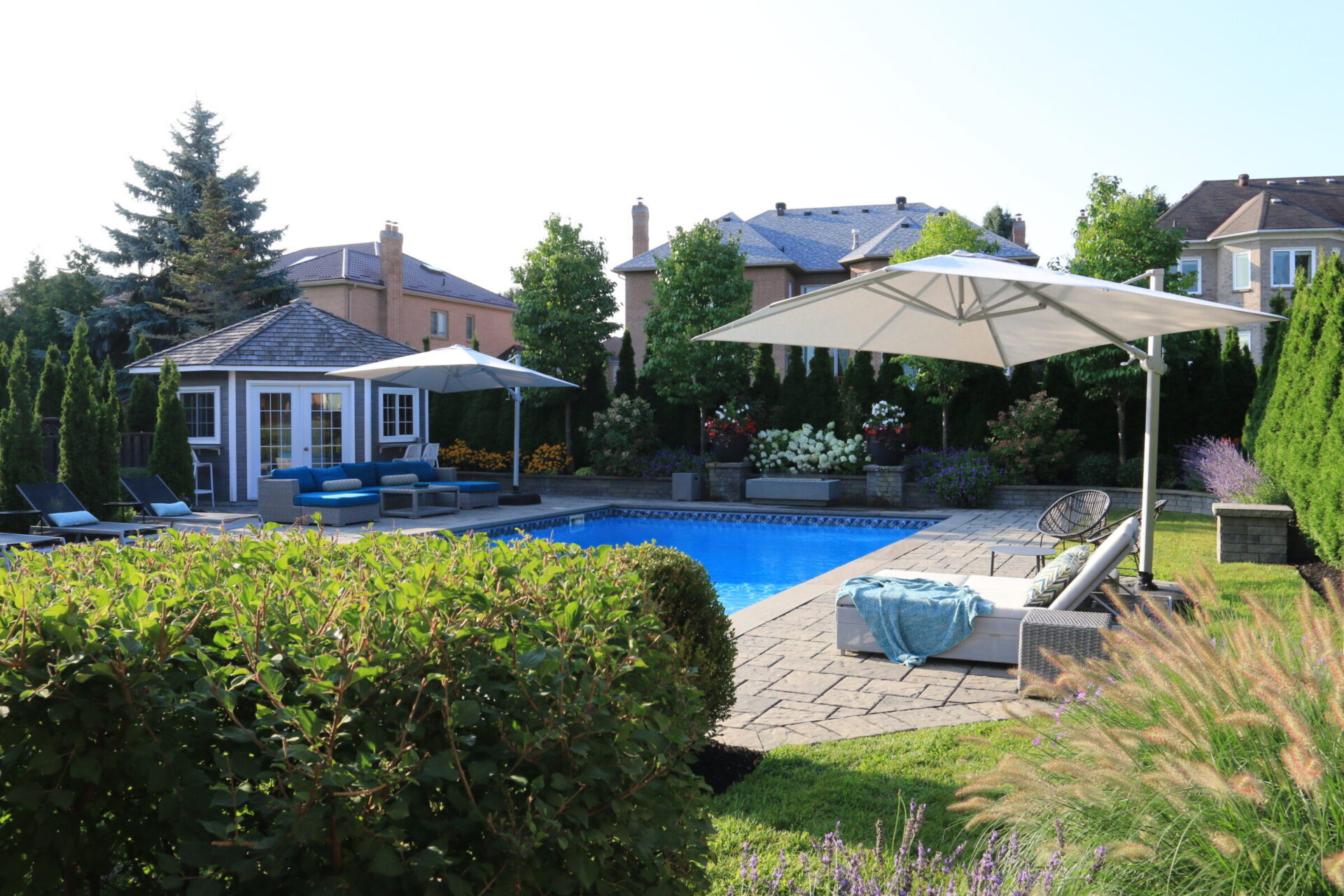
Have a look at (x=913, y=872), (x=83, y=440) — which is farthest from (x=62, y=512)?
(x=913, y=872)

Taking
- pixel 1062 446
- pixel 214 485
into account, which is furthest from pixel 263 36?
pixel 1062 446

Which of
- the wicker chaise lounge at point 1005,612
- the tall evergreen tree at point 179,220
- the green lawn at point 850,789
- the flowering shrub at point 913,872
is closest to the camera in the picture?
the flowering shrub at point 913,872

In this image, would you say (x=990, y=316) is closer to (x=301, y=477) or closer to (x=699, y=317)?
(x=301, y=477)

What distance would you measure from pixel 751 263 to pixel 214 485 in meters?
17.7

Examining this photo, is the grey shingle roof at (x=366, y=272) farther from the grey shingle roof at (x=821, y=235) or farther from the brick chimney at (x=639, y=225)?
the grey shingle roof at (x=821, y=235)

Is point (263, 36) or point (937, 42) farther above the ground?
point (937, 42)

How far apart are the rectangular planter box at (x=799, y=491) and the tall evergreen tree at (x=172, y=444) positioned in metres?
9.96

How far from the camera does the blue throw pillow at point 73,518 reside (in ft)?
37.8

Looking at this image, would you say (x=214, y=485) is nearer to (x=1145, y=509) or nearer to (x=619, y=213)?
(x=1145, y=509)

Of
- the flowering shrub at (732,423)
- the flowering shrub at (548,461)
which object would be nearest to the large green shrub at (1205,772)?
the flowering shrub at (732,423)

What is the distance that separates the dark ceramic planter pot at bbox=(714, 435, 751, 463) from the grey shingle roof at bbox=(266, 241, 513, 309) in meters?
18.3

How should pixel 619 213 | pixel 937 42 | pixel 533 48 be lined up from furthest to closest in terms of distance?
pixel 619 213 < pixel 937 42 < pixel 533 48

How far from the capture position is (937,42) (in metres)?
10.3

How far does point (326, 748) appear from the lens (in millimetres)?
1568
